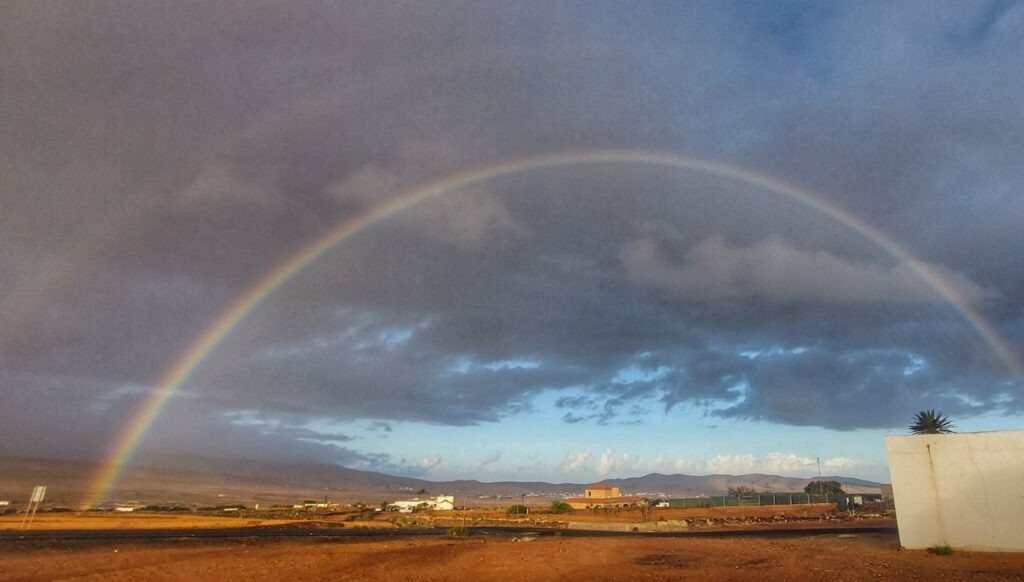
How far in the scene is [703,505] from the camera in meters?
95.2

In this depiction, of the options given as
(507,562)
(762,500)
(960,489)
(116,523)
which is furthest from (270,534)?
(762,500)

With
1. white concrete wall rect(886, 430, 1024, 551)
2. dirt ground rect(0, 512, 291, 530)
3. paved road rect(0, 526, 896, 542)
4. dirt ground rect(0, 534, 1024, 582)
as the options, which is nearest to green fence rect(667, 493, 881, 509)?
paved road rect(0, 526, 896, 542)

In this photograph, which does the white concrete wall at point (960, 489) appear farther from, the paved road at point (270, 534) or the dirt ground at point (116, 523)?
the dirt ground at point (116, 523)

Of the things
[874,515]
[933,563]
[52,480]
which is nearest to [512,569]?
[933,563]

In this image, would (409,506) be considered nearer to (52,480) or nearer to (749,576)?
(749,576)

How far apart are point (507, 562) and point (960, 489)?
69.0 ft

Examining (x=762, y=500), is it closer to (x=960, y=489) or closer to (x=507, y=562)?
(x=960, y=489)

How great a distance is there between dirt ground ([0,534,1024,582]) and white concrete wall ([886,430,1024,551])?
0.90 meters

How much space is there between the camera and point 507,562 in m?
27.7

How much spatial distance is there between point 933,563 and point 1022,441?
7.42 metres

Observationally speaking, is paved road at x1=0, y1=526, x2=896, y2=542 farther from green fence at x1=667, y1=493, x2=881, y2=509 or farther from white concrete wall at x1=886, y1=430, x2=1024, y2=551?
green fence at x1=667, y1=493, x2=881, y2=509

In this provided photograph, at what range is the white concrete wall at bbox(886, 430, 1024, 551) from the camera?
29.1m

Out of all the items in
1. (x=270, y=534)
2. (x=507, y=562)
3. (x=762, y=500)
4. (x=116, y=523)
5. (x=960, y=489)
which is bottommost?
(x=116, y=523)

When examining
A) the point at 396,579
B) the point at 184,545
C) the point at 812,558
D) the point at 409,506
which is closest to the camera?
the point at 396,579
